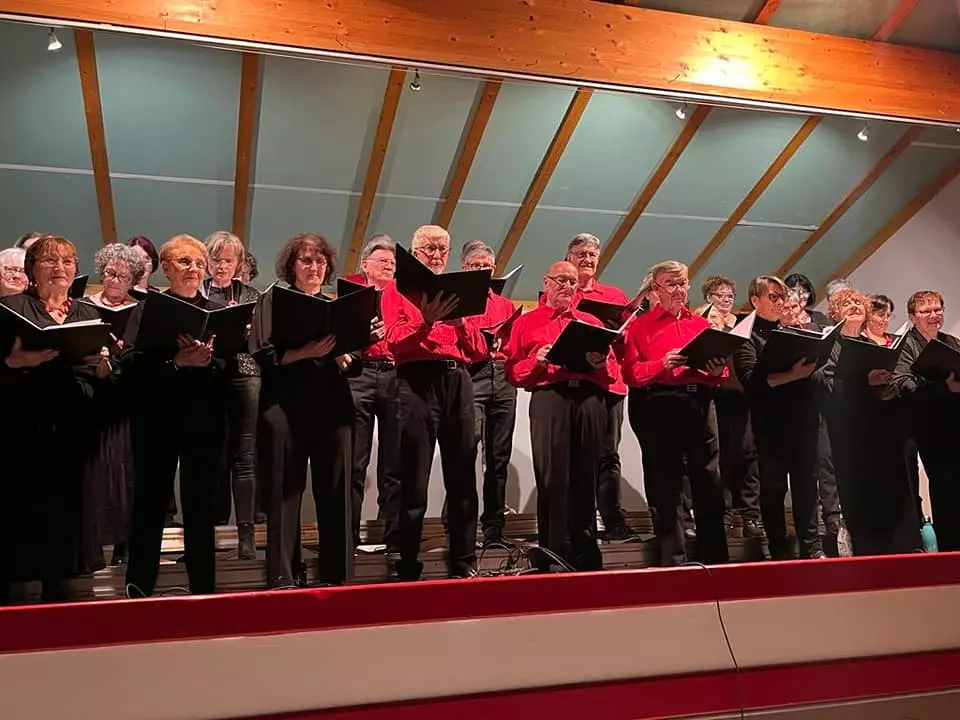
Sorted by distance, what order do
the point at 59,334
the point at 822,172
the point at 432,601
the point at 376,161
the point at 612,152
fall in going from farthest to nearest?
the point at 822,172, the point at 612,152, the point at 376,161, the point at 59,334, the point at 432,601

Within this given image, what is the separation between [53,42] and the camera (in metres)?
3.72

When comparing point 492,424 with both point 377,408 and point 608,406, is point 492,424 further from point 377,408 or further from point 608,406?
point 608,406

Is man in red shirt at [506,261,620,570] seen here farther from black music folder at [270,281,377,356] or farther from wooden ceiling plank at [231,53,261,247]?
wooden ceiling plank at [231,53,261,247]

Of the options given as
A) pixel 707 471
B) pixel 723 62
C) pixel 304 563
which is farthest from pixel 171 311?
pixel 723 62

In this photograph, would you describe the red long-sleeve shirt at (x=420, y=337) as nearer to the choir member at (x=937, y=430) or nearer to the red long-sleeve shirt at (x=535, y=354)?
the red long-sleeve shirt at (x=535, y=354)

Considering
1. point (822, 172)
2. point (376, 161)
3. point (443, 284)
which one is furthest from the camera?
point (822, 172)

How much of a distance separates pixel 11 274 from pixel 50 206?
162 cm

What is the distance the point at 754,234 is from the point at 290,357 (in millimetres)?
3729

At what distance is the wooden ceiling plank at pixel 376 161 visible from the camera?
434cm

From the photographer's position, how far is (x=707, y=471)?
304cm

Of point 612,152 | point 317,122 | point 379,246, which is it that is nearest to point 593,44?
point 612,152

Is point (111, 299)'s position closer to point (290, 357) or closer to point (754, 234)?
point (290, 357)

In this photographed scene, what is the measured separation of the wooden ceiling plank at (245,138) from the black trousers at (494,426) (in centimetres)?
181

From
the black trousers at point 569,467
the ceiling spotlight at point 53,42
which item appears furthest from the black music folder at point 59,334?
the ceiling spotlight at point 53,42
